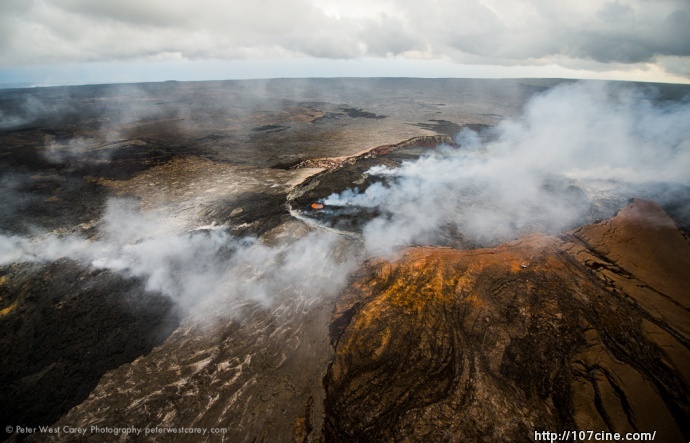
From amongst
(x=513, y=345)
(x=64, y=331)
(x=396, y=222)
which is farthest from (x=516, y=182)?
(x=64, y=331)

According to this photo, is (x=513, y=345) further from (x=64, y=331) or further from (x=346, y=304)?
(x=64, y=331)

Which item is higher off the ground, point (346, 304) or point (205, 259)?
point (205, 259)

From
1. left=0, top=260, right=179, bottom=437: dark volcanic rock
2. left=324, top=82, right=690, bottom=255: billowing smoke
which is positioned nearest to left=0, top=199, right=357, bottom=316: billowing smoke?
left=0, top=260, right=179, bottom=437: dark volcanic rock

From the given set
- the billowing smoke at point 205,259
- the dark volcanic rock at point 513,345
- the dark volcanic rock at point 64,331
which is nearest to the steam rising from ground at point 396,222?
the billowing smoke at point 205,259

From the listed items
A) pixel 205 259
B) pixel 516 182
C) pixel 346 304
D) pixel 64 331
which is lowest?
pixel 64 331

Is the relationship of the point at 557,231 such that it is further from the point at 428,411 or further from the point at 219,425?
the point at 219,425

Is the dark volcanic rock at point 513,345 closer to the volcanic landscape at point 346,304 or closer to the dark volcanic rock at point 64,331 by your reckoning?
the volcanic landscape at point 346,304
